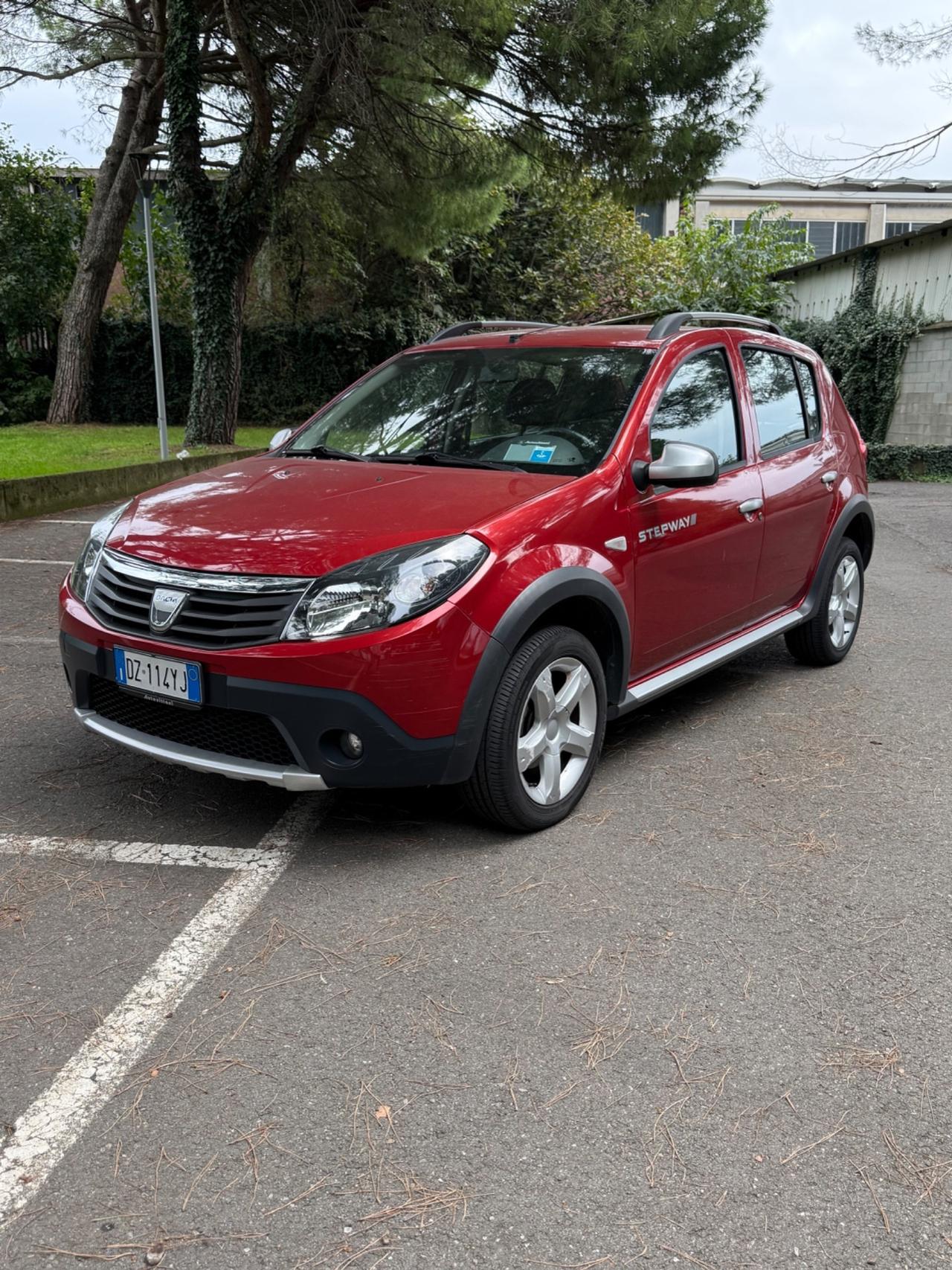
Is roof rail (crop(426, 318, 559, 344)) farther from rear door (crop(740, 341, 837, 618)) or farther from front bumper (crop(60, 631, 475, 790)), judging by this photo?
front bumper (crop(60, 631, 475, 790))

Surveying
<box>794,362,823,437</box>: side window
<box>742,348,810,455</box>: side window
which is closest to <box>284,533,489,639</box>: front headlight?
<box>742,348,810,455</box>: side window

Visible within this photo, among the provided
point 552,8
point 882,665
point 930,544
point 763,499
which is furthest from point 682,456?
point 552,8

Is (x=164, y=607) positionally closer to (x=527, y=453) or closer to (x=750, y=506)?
(x=527, y=453)

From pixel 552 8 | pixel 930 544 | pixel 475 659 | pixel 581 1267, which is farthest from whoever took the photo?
pixel 552 8

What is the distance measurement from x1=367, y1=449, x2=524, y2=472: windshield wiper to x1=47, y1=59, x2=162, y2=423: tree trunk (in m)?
18.1

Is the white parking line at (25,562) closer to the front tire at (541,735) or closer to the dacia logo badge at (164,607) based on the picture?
the dacia logo badge at (164,607)

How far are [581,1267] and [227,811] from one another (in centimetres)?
224

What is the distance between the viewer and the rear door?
4965 millimetres

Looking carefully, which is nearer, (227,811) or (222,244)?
(227,811)

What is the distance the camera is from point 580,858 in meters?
3.52

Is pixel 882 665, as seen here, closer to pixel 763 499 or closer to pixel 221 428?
pixel 763 499

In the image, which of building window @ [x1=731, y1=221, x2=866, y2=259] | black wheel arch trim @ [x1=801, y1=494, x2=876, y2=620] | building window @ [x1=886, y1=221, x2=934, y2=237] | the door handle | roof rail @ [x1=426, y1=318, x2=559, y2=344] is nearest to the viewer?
the door handle

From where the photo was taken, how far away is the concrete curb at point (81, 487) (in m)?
10.8

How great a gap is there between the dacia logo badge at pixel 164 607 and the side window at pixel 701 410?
1885 millimetres
